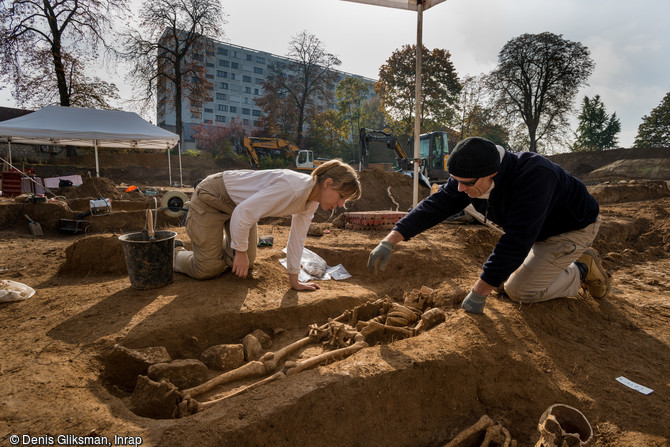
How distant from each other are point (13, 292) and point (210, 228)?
190 cm

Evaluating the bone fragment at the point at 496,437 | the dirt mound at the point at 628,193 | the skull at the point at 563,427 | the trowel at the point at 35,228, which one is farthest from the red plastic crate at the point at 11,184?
the dirt mound at the point at 628,193

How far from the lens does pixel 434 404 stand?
7.17 feet

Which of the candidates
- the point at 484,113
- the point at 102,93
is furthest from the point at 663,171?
the point at 102,93

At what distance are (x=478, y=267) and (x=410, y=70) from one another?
75.0 feet

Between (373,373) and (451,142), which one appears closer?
(373,373)

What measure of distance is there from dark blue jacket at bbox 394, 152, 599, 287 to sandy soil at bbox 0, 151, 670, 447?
0.61 m

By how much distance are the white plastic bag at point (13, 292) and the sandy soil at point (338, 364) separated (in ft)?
0.22

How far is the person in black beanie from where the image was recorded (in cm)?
237

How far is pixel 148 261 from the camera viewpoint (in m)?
3.23

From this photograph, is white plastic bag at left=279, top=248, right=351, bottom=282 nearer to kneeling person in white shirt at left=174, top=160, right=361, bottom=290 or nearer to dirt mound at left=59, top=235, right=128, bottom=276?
kneeling person in white shirt at left=174, top=160, right=361, bottom=290

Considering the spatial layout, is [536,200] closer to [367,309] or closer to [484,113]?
[367,309]

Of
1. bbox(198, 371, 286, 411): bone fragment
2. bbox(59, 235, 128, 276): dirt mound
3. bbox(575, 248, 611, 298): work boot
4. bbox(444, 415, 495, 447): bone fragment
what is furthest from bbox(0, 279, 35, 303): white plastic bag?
bbox(575, 248, 611, 298): work boot

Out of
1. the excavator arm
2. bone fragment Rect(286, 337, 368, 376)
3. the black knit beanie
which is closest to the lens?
bone fragment Rect(286, 337, 368, 376)

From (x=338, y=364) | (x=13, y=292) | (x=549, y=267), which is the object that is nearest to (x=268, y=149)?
(x=13, y=292)
